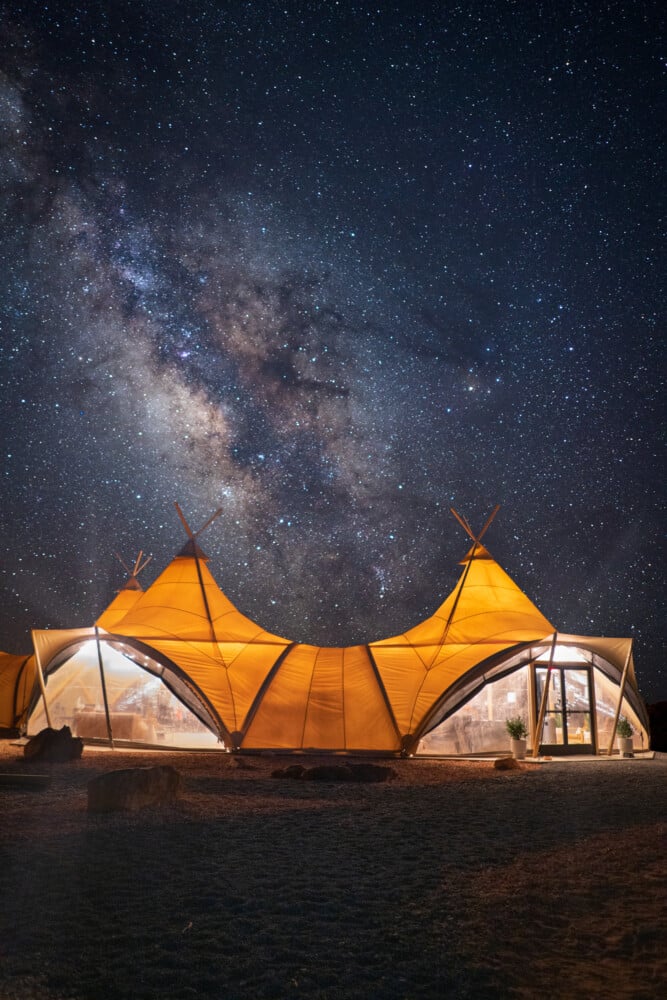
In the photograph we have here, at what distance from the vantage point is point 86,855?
6203 millimetres

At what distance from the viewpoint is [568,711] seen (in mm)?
16547

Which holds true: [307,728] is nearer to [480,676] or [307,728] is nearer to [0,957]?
[480,676]

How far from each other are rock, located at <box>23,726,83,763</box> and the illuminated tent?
32.1 feet

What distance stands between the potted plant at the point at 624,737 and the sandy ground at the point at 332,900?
7.36 metres

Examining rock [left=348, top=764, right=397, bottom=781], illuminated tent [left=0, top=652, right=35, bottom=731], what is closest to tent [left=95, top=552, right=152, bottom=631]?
illuminated tent [left=0, top=652, right=35, bottom=731]

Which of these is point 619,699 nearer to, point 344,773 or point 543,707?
point 543,707

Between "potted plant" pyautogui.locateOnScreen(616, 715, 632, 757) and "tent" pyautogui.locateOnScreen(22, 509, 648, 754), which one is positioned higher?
"tent" pyautogui.locateOnScreen(22, 509, 648, 754)

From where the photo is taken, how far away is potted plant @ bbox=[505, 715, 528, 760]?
15375mm

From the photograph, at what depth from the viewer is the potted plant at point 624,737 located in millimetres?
16188

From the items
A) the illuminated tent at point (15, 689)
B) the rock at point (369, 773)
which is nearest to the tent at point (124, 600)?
the illuminated tent at point (15, 689)

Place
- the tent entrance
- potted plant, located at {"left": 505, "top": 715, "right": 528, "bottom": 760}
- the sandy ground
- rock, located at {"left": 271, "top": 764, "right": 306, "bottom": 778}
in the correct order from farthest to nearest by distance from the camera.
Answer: the tent entrance
potted plant, located at {"left": 505, "top": 715, "right": 528, "bottom": 760}
rock, located at {"left": 271, "top": 764, "right": 306, "bottom": 778}
the sandy ground

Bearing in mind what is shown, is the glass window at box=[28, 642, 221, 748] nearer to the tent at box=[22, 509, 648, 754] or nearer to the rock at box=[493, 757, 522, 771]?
the tent at box=[22, 509, 648, 754]

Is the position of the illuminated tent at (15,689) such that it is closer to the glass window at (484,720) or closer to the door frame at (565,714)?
the glass window at (484,720)

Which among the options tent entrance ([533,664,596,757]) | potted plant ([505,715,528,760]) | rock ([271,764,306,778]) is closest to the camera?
rock ([271,764,306,778])
